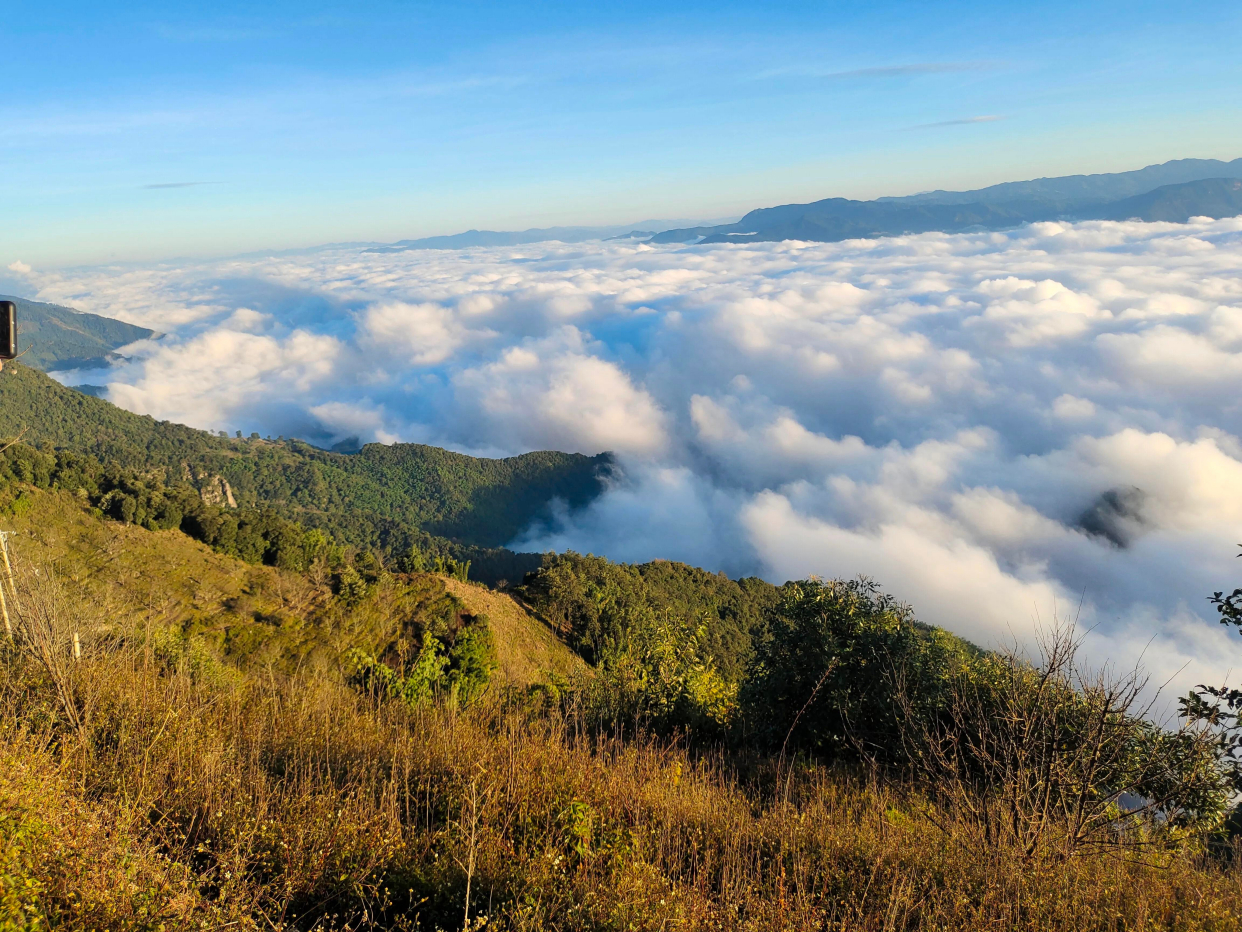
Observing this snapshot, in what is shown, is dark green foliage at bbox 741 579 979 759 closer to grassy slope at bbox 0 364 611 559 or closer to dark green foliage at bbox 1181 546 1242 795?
dark green foliage at bbox 1181 546 1242 795

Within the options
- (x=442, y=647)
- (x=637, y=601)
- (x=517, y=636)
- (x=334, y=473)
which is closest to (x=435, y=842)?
(x=442, y=647)

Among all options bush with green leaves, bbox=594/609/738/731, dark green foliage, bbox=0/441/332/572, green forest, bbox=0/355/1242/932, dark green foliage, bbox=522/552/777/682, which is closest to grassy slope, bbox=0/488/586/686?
dark green foliage, bbox=0/441/332/572

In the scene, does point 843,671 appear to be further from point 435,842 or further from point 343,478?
point 343,478

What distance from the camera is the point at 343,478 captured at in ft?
413

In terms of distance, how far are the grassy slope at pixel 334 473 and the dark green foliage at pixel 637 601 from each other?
Answer: 47747 mm

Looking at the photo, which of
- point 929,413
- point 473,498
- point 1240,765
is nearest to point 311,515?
point 473,498

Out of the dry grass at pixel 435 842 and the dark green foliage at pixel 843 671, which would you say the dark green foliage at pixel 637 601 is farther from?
the dry grass at pixel 435 842

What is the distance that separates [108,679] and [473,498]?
127m

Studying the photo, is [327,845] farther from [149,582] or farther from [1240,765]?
[149,582]

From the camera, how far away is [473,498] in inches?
5167

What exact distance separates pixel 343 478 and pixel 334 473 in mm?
2573

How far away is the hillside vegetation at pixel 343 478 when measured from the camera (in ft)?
317

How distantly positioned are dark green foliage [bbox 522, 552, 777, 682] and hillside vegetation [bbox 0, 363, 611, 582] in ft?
90.0

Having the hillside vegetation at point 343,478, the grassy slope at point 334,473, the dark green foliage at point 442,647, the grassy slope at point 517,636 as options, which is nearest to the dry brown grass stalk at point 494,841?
the dark green foliage at point 442,647
